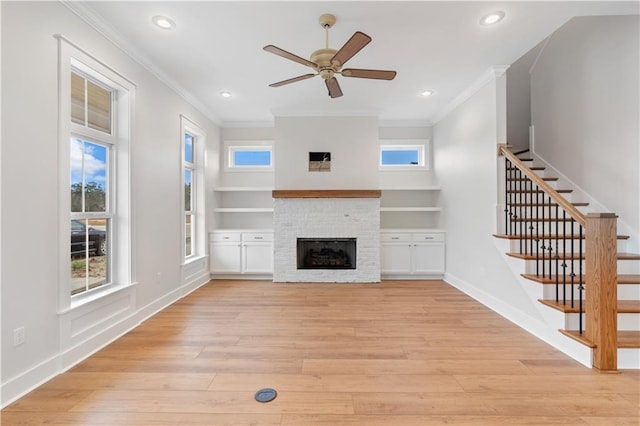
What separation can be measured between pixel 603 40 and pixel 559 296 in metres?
3.08

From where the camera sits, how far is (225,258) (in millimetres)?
5270

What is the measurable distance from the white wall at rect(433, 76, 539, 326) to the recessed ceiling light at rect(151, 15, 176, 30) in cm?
370

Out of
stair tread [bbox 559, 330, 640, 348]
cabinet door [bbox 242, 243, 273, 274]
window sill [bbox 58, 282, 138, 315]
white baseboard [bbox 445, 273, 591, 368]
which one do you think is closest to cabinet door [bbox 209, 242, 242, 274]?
cabinet door [bbox 242, 243, 273, 274]

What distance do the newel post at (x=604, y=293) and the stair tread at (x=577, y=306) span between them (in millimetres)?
254

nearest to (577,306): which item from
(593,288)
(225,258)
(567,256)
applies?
(593,288)

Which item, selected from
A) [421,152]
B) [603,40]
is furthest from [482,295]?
[603,40]

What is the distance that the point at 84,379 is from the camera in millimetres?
2139

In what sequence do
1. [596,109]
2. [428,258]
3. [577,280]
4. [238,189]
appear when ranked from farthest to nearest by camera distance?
[238,189] < [428,258] < [596,109] < [577,280]

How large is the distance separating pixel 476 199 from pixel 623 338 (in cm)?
214

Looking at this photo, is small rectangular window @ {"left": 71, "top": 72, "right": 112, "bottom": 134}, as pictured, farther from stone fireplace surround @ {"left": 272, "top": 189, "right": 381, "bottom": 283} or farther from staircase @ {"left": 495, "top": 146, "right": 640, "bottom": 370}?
staircase @ {"left": 495, "top": 146, "right": 640, "bottom": 370}

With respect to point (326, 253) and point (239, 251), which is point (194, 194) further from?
point (326, 253)

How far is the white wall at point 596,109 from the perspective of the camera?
3.09 metres

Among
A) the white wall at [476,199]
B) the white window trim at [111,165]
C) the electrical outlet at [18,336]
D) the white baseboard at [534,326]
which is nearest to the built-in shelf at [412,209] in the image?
the white wall at [476,199]

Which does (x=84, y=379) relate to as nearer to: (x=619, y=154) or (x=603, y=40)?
(x=619, y=154)
